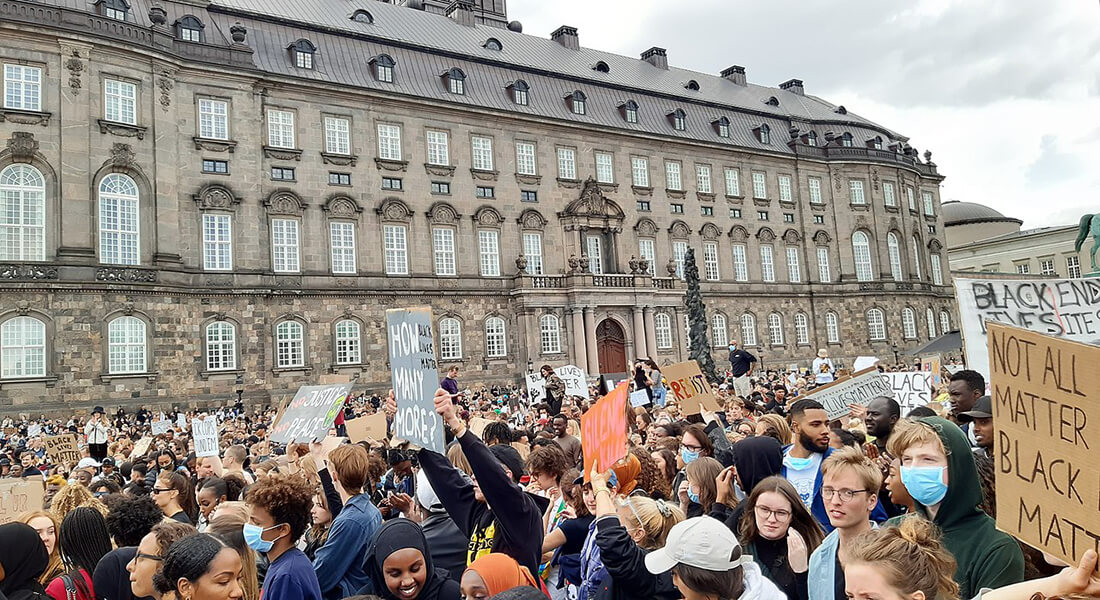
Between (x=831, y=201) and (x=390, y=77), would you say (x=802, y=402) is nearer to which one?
(x=390, y=77)

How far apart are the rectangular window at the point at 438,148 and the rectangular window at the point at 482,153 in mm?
1526

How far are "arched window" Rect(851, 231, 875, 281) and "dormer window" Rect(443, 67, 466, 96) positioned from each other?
98.3ft

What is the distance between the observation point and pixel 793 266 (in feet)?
178

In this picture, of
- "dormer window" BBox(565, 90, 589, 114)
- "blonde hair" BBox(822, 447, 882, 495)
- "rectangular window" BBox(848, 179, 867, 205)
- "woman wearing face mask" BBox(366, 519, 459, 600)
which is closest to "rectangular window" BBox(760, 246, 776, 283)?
"rectangular window" BBox(848, 179, 867, 205)

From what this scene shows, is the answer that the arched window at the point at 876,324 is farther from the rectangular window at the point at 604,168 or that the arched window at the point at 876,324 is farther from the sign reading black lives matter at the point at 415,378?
the sign reading black lives matter at the point at 415,378

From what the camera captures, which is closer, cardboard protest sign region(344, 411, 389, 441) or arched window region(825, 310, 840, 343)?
cardboard protest sign region(344, 411, 389, 441)

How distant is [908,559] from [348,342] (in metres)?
35.6

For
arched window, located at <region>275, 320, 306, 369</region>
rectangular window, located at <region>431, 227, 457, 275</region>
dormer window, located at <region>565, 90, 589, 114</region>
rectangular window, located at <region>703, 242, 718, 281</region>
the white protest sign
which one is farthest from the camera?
rectangular window, located at <region>703, 242, 718, 281</region>

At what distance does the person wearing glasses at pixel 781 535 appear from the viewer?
4789 millimetres

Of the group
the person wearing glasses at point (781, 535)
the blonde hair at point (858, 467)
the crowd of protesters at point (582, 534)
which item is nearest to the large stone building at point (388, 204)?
the crowd of protesters at point (582, 534)

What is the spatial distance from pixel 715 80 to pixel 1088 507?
201ft

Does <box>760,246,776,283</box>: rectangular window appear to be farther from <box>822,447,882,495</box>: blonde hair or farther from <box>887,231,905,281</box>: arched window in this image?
<box>822,447,882,495</box>: blonde hair

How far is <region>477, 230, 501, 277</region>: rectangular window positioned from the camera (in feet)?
137

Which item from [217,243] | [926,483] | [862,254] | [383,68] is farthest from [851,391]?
[862,254]
